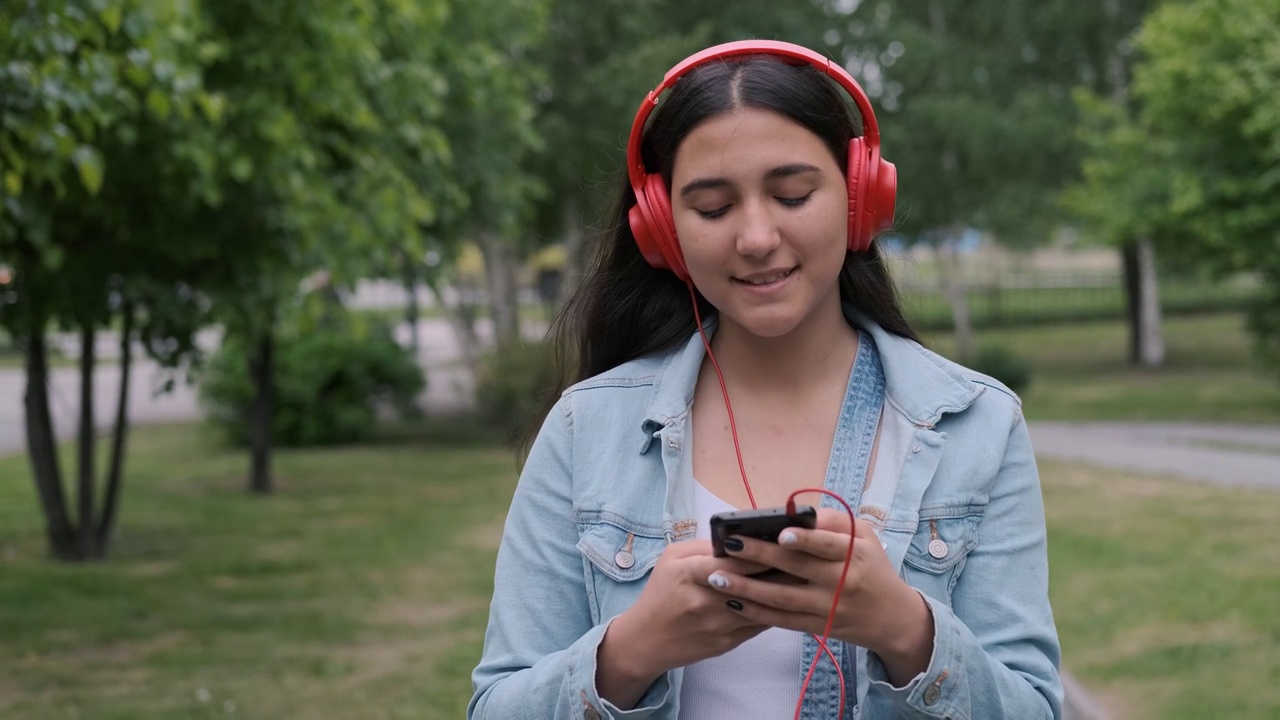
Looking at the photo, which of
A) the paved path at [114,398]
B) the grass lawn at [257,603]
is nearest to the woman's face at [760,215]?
the grass lawn at [257,603]

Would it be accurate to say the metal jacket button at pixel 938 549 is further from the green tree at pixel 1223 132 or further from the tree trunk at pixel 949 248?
the tree trunk at pixel 949 248

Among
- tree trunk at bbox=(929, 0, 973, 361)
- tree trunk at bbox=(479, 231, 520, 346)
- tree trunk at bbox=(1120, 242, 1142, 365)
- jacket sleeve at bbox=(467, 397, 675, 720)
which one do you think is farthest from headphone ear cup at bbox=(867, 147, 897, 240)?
tree trunk at bbox=(1120, 242, 1142, 365)

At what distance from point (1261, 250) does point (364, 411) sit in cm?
1095

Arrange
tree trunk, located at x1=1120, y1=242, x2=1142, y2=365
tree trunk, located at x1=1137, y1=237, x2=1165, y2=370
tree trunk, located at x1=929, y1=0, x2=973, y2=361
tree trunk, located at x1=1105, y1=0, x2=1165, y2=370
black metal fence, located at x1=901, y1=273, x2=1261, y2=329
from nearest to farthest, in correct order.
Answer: tree trunk, located at x1=1105, y1=0, x2=1165, y2=370, tree trunk, located at x1=929, y1=0, x2=973, y2=361, tree trunk, located at x1=1137, y1=237, x2=1165, y2=370, tree trunk, located at x1=1120, y1=242, x2=1142, y2=365, black metal fence, located at x1=901, y1=273, x2=1261, y2=329

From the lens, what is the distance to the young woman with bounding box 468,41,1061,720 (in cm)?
171

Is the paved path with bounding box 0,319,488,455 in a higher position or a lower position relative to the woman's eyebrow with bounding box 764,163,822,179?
lower

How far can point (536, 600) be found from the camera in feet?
6.02

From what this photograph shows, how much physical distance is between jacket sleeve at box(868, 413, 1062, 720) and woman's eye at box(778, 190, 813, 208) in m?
0.40

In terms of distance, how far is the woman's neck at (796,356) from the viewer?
1.95 metres

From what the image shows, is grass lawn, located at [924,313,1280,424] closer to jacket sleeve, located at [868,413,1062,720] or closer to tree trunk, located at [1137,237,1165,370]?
tree trunk, located at [1137,237,1165,370]

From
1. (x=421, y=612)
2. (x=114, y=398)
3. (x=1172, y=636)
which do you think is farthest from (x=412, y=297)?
(x=1172, y=636)

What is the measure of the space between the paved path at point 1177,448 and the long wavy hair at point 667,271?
10.5 m

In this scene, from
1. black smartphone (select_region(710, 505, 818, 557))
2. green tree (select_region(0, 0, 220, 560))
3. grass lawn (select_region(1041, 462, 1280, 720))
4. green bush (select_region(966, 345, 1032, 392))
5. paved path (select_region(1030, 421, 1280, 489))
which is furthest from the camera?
green bush (select_region(966, 345, 1032, 392))

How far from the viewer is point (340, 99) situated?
7363 mm
